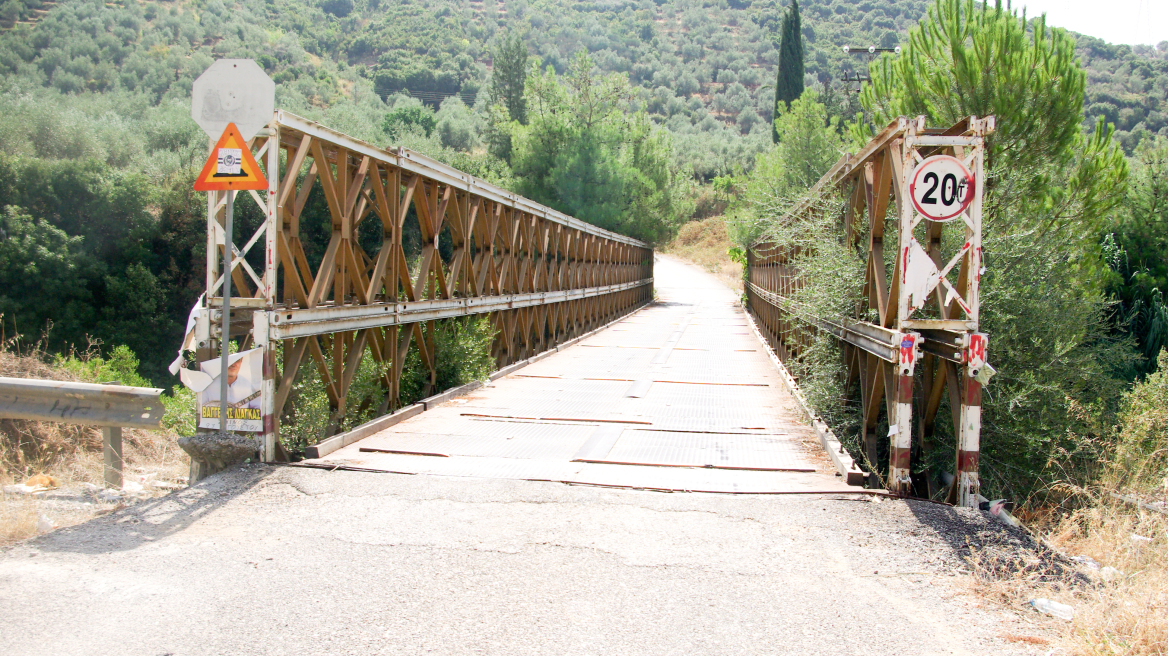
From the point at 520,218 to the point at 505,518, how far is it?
858 centimetres

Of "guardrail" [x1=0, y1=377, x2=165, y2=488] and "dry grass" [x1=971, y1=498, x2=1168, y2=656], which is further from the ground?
"guardrail" [x1=0, y1=377, x2=165, y2=488]

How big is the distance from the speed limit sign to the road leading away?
1.95m

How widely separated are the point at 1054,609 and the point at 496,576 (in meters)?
2.58

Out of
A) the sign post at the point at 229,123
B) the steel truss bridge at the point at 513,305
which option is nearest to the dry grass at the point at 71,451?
the steel truss bridge at the point at 513,305

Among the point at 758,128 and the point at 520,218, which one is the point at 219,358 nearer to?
the point at 520,218

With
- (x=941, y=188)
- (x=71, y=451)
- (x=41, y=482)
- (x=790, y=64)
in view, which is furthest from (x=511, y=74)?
(x=941, y=188)

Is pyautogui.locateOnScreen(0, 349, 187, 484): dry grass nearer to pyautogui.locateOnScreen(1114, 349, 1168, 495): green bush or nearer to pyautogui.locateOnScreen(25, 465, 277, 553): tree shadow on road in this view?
pyautogui.locateOnScreen(25, 465, 277, 553): tree shadow on road

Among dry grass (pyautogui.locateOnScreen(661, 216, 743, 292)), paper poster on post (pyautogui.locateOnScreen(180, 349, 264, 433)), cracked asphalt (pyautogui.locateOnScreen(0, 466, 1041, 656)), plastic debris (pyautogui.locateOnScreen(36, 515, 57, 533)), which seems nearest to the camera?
cracked asphalt (pyautogui.locateOnScreen(0, 466, 1041, 656))

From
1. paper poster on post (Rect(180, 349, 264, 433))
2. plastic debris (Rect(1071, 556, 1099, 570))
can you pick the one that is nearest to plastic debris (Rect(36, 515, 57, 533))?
paper poster on post (Rect(180, 349, 264, 433))

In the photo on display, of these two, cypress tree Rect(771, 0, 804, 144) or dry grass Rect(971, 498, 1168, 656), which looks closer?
dry grass Rect(971, 498, 1168, 656)

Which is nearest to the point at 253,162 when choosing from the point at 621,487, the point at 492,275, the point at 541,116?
the point at 621,487

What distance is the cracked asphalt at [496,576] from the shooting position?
313 cm

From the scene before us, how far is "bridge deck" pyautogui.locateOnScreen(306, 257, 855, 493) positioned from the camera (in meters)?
5.69

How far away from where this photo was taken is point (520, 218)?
12.7 metres
